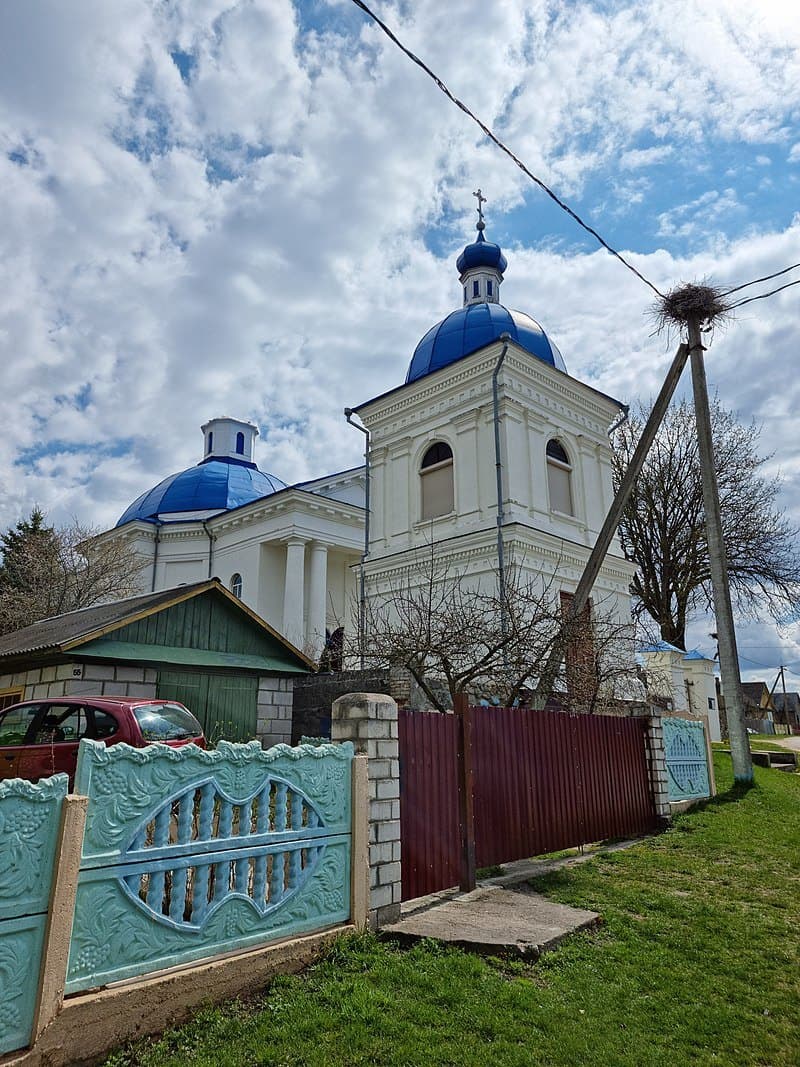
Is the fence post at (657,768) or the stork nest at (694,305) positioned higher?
the stork nest at (694,305)

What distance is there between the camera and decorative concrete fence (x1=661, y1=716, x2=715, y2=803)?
1172 centimetres

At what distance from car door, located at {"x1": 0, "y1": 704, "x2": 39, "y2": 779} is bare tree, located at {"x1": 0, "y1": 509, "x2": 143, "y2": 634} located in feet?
48.5

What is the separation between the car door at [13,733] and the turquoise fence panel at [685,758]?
28.2 ft

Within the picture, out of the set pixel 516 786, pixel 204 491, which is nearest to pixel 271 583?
pixel 204 491

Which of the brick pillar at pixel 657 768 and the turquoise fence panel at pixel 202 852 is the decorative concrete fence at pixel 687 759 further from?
the turquoise fence panel at pixel 202 852

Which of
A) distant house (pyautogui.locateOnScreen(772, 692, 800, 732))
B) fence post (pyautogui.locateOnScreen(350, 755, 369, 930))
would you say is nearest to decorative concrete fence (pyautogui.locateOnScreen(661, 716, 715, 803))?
fence post (pyautogui.locateOnScreen(350, 755, 369, 930))

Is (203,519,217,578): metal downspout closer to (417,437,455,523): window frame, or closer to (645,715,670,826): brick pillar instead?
(417,437,455,523): window frame

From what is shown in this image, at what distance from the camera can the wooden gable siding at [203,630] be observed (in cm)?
1182

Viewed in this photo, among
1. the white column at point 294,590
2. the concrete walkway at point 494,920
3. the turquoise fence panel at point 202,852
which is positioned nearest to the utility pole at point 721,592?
the concrete walkway at point 494,920

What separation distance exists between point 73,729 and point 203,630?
14.6ft

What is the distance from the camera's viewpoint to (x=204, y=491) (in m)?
31.4

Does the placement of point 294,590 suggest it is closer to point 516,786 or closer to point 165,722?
point 165,722

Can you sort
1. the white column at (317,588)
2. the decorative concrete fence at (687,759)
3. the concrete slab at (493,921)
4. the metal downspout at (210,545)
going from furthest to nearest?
the metal downspout at (210,545), the white column at (317,588), the decorative concrete fence at (687,759), the concrete slab at (493,921)

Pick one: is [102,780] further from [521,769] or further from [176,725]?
[521,769]
